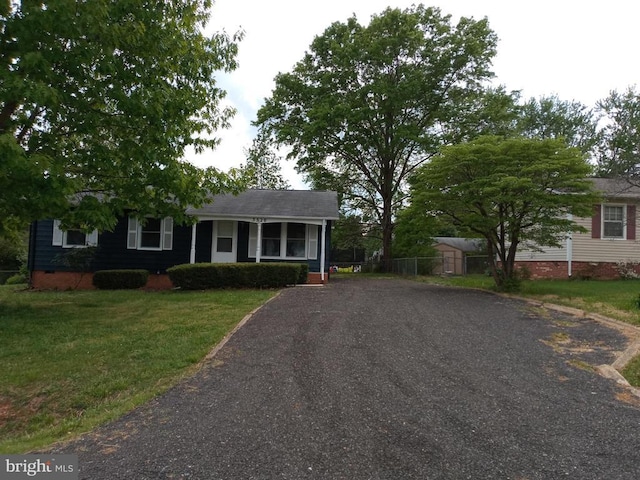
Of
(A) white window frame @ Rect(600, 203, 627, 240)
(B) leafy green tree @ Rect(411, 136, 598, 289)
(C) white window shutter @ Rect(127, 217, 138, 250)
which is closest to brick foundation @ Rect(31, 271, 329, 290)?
(C) white window shutter @ Rect(127, 217, 138, 250)

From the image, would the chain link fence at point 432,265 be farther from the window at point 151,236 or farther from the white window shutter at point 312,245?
the window at point 151,236

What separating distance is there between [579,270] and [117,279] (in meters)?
17.4

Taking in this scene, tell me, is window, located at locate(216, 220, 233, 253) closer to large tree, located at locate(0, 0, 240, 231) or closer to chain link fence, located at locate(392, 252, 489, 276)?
large tree, located at locate(0, 0, 240, 231)

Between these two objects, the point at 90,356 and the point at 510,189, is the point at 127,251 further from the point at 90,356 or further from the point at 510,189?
the point at 510,189

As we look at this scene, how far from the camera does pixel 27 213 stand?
354 inches

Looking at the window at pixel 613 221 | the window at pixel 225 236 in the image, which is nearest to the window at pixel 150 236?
the window at pixel 225 236

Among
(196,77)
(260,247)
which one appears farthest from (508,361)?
(260,247)

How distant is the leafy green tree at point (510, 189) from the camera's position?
11.7 meters

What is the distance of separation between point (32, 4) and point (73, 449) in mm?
7582

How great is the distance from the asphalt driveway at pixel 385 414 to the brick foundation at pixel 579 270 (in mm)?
11438

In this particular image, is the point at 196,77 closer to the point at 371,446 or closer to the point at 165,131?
the point at 165,131

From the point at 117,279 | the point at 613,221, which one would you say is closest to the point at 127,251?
the point at 117,279

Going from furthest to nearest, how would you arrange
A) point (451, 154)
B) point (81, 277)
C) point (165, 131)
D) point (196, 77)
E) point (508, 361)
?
point (81, 277)
point (451, 154)
point (196, 77)
point (165, 131)
point (508, 361)

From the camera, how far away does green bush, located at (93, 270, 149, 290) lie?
15636 millimetres
